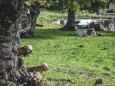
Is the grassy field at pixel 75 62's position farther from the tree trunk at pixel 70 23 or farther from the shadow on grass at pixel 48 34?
the tree trunk at pixel 70 23

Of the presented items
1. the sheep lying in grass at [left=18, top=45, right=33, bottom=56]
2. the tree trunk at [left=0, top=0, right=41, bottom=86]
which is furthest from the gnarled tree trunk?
the sheep lying in grass at [left=18, top=45, right=33, bottom=56]

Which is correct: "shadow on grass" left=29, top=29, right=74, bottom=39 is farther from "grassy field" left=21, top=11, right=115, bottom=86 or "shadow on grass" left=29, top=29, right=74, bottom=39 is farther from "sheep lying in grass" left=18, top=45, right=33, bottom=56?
"sheep lying in grass" left=18, top=45, right=33, bottom=56

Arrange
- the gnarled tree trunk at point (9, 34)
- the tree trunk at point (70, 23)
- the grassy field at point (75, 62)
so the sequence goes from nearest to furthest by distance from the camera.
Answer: the gnarled tree trunk at point (9, 34) < the grassy field at point (75, 62) < the tree trunk at point (70, 23)

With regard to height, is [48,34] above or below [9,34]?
below

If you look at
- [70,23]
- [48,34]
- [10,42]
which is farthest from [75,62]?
[70,23]

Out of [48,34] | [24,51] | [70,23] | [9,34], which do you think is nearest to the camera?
[9,34]

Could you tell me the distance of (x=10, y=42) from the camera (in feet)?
40.8

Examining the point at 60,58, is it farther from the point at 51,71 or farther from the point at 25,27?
the point at 25,27

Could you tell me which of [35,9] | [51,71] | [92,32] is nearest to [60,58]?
[51,71]

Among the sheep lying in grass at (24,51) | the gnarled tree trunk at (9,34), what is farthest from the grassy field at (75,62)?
the gnarled tree trunk at (9,34)

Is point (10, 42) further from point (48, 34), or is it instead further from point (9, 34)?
point (48, 34)

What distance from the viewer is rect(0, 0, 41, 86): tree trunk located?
480 inches

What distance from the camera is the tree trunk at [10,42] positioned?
12180mm

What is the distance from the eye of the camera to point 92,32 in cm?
3800
